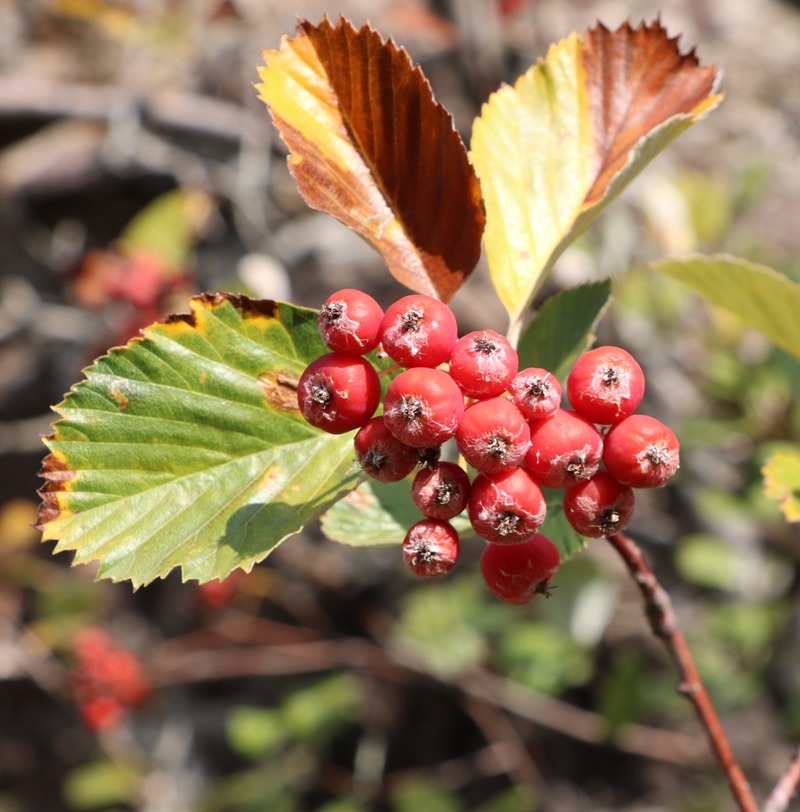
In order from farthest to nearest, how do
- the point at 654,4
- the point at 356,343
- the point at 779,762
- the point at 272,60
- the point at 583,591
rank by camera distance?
the point at 654,4 < the point at 779,762 < the point at 583,591 < the point at 272,60 < the point at 356,343

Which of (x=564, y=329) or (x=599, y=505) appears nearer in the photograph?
(x=599, y=505)

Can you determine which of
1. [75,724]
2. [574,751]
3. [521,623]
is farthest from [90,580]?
[574,751]

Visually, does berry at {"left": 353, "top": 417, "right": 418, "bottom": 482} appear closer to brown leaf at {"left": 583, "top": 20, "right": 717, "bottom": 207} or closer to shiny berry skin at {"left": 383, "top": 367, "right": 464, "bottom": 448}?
shiny berry skin at {"left": 383, "top": 367, "right": 464, "bottom": 448}

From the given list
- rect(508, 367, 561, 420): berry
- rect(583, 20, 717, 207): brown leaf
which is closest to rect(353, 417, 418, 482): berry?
rect(508, 367, 561, 420): berry

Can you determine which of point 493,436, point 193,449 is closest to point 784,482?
point 493,436

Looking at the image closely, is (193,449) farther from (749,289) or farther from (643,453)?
(749,289)

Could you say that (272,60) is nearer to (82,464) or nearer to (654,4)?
(82,464)

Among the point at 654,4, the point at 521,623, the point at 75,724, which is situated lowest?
the point at 75,724

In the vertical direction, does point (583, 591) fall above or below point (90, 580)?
above
